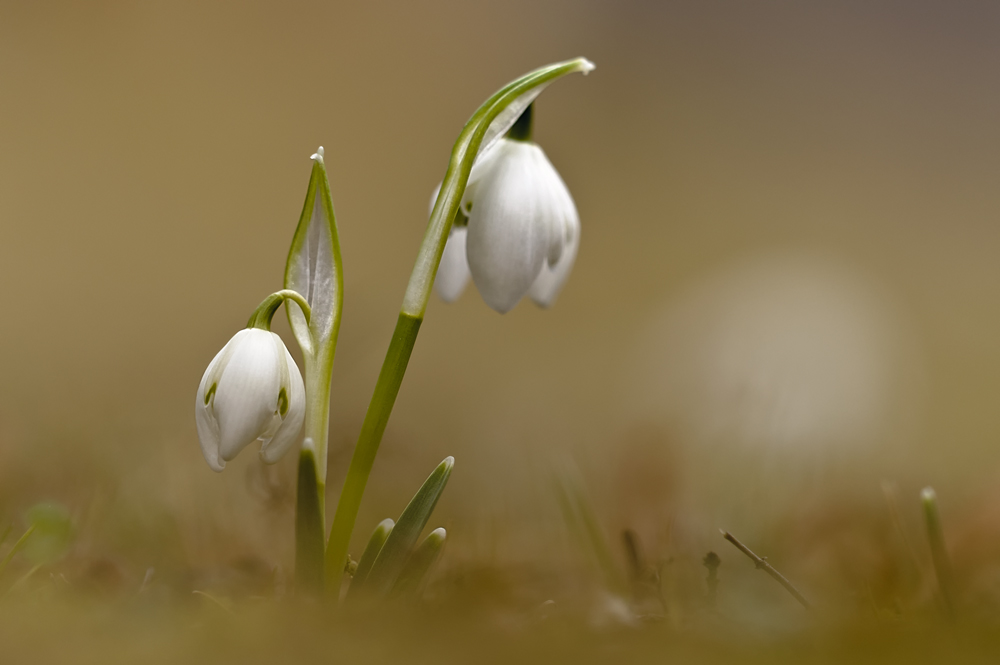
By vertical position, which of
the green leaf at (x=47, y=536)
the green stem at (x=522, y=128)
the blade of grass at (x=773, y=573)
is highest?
the green stem at (x=522, y=128)

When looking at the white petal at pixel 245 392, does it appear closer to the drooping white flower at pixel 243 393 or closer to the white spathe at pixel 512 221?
the drooping white flower at pixel 243 393

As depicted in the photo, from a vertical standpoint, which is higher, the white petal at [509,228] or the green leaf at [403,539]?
the white petal at [509,228]

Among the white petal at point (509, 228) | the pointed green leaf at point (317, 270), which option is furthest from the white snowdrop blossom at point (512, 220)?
A: the pointed green leaf at point (317, 270)

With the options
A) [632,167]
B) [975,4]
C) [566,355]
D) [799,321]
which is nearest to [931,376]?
[799,321]

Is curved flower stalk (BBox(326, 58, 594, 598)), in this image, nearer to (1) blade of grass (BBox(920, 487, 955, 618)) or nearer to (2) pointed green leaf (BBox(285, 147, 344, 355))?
A: (2) pointed green leaf (BBox(285, 147, 344, 355))

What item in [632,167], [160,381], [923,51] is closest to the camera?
[160,381]

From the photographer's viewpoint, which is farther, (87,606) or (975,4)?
(975,4)

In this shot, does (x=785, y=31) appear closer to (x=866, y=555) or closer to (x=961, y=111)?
(x=961, y=111)
